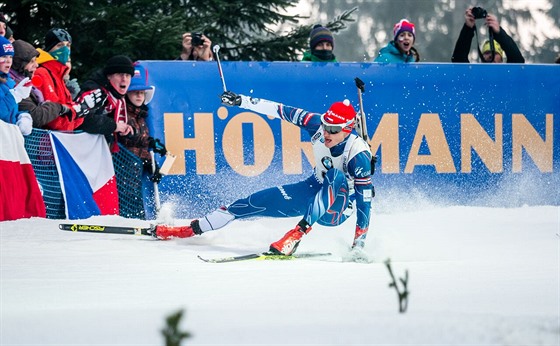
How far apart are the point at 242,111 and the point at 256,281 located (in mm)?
3886

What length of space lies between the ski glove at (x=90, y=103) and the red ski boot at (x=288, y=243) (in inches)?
91.4

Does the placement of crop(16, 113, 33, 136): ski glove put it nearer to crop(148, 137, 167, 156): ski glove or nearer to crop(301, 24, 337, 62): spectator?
crop(148, 137, 167, 156): ski glove

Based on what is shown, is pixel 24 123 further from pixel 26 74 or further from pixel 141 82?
pixel 141 82

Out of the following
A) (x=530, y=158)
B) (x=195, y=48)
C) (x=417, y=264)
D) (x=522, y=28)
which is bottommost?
(x=417, y=264)

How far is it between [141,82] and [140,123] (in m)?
0.37

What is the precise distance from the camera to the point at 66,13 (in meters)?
10.0

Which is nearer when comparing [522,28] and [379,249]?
[379,249]

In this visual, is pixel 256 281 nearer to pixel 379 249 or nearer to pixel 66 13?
pixel 379 249

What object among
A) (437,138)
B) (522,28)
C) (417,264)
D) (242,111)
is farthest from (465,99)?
(522,28)

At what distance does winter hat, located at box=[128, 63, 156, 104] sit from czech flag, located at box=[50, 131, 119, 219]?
0.56 m

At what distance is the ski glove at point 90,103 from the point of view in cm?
867

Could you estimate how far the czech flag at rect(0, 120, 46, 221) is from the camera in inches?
311

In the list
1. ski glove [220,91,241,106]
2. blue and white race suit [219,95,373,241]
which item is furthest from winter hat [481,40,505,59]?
ski glove [220,91,241,106]

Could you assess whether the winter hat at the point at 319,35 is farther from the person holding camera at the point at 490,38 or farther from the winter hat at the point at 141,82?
the winter hat at the point at 141,82
